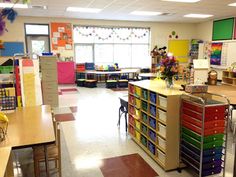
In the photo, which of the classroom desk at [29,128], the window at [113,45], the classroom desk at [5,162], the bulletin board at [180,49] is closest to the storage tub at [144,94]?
the classroom desk at [29,128]

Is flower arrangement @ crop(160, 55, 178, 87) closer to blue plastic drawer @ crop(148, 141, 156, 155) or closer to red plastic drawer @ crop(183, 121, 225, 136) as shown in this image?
red plastic drawer @ crop(183, 121, 225, 136)

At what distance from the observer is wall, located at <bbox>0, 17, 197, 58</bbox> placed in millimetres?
8922

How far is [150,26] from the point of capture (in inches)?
423

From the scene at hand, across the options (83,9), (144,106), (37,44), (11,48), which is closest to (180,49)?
(83,9)

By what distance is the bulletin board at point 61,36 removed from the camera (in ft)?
30.7

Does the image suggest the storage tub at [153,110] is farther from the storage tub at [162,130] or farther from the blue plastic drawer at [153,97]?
the storage tub at [162,130]

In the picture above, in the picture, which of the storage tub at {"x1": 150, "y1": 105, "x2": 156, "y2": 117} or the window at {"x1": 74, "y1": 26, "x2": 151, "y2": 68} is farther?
the window at {"x1": 74, "y1": 26, "x2": 151, "y2": 68}

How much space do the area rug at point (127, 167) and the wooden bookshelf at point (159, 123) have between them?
7.5 inches

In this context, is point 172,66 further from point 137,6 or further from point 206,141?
point 137,6

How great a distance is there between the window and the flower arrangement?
7.33m

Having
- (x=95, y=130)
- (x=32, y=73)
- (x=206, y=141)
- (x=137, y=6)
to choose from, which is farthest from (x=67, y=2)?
(x=206, y=141)

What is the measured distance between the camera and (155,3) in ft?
21.2

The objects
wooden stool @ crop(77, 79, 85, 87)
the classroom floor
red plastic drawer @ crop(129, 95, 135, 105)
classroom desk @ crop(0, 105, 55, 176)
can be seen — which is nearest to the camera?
classroom desk @ crop(0, 105, 55, 176)

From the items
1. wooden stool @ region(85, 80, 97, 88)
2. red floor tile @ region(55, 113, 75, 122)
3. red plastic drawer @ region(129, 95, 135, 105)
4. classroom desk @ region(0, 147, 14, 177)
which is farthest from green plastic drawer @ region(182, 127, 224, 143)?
wooden stool @ region(85, 80, 97, 88)
